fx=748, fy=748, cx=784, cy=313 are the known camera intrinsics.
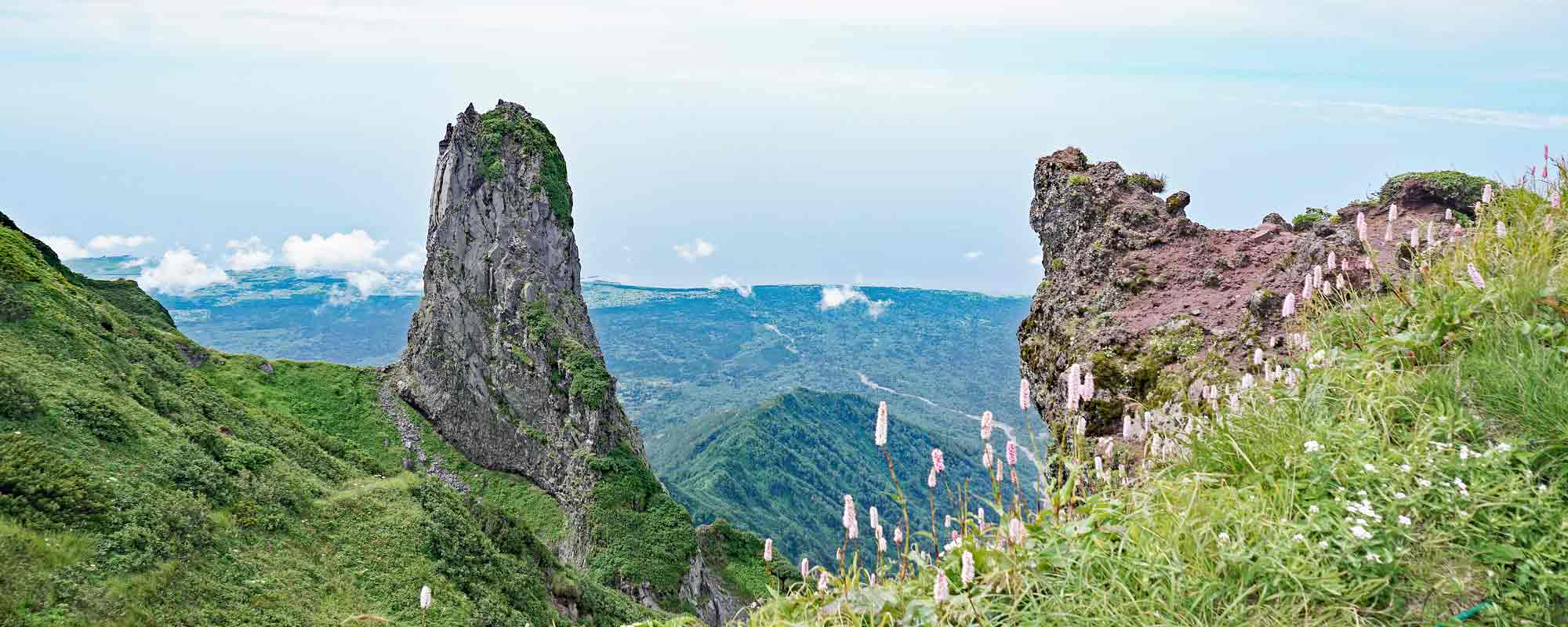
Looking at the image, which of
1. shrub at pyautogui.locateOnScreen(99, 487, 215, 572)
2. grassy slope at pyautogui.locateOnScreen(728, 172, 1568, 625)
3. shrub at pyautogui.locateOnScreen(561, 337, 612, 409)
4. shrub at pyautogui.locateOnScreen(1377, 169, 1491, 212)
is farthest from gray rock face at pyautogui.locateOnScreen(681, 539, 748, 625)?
grassy slope at pyautogui.locateOnScreen(728, 172, 1568, 625)

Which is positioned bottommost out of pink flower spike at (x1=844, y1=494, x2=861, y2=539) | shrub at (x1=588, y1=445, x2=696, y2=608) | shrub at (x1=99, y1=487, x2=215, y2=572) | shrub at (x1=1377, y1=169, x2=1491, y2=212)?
shrub at (x1=588, y1=445, x2=696, y2=608)

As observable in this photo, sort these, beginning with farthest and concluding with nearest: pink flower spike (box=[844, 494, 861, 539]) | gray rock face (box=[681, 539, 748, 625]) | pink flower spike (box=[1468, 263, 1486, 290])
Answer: gray rock face (box=[681, 539, 748, 625])
pink flower spike (box=[1468, 263, 1486, 290])
pink flower spike (box=[844, 494, 861, 539])

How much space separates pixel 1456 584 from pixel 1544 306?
2.74 metres

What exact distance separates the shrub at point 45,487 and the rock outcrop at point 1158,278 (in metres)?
15.9

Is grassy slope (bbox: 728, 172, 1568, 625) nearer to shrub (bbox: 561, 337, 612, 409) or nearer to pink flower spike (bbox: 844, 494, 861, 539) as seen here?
pink flower spike (bbox: 844, 494, 861, 539)

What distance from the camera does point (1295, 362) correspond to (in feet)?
18.5

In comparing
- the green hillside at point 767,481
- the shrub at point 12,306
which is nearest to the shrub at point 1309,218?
the shrub at point 12,306

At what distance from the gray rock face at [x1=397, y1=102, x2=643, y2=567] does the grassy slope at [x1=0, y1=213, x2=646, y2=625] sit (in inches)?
767

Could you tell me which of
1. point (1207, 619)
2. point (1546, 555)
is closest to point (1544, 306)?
point (1546, 555)

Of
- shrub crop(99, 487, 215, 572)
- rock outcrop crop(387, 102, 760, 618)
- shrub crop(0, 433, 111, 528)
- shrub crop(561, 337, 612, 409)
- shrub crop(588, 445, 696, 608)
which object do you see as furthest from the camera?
rock outcrop crop(387, 102, 760, 618)

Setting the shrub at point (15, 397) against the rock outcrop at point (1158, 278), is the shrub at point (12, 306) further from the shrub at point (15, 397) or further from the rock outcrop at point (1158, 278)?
the rock outcrop at point (1158, 278)

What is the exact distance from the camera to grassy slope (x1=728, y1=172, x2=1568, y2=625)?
11.6ft

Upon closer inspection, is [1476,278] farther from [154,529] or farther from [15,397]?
[15,397]

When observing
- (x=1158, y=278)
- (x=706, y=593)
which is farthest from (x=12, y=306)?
(x=706, y=593)
